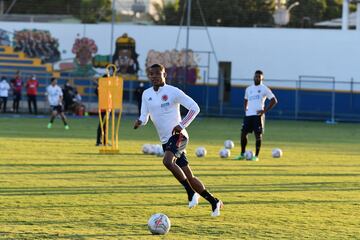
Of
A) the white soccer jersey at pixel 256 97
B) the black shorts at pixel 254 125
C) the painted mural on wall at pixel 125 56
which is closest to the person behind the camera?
the white soccer jersey at pixel 256 97

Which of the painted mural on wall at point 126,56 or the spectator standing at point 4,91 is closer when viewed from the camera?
the spectator standing at point 4,91

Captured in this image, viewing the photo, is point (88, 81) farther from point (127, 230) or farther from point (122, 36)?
point (127, 230)

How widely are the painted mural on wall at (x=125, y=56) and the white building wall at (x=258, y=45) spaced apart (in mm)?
381

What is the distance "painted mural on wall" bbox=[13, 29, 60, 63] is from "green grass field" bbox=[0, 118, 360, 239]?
87.3 ft

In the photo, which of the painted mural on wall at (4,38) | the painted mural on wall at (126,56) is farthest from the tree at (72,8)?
the painted mural on wall at (126,56)

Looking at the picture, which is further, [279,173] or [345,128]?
[345,128]

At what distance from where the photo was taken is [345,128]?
1650 inches

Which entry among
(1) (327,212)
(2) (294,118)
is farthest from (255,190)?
(2) (294,118)

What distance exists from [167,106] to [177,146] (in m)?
0.58

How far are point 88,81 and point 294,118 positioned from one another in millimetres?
11513

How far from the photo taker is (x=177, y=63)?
51000mm

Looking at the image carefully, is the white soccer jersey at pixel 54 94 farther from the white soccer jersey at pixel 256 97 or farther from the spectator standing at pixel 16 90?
the spectator standing at pixel 16 90

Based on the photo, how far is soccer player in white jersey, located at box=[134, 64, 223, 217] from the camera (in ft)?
41.5

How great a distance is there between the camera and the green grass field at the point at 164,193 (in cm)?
1150
